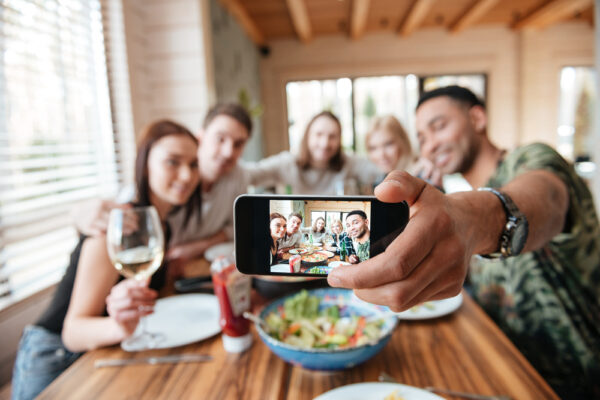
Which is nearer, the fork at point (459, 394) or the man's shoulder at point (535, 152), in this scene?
the fork at point (459, 394)

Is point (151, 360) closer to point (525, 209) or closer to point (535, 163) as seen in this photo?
point (525, 209)

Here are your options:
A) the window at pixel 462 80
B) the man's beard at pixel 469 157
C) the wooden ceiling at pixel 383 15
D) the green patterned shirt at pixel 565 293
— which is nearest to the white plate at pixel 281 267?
the green patterned shirt at pixel 565 293

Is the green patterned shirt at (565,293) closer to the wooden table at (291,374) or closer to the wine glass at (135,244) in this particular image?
the wooden table at (291,374)

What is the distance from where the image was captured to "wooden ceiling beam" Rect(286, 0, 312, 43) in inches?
155

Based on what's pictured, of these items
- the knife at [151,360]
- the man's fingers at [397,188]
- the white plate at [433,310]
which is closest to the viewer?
the man's fingers at [397,188]

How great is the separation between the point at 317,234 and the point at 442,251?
0.56 feet

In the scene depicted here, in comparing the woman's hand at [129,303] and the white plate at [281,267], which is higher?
the white plate at [281,267]

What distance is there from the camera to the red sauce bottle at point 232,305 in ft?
2.57

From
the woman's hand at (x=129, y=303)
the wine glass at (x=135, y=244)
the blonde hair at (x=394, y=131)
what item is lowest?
the woman's hand at (x=129, y=303)

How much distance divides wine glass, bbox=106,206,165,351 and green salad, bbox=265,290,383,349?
0.29 meters

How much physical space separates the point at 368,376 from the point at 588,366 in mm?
711

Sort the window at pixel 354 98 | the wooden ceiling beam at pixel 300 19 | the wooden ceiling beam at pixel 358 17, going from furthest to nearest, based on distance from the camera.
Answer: the window at pixel 354 98 → the wooden ceiling beam at pixel 358 17 → the wooden ceiling beam at pixel 300 19

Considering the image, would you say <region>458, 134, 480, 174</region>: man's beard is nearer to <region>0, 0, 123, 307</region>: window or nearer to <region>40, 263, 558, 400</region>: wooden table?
<region>40, 263, 558, 400</region>: wooden table

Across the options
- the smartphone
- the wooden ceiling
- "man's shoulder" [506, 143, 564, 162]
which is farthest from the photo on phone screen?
the wooden ceiling
